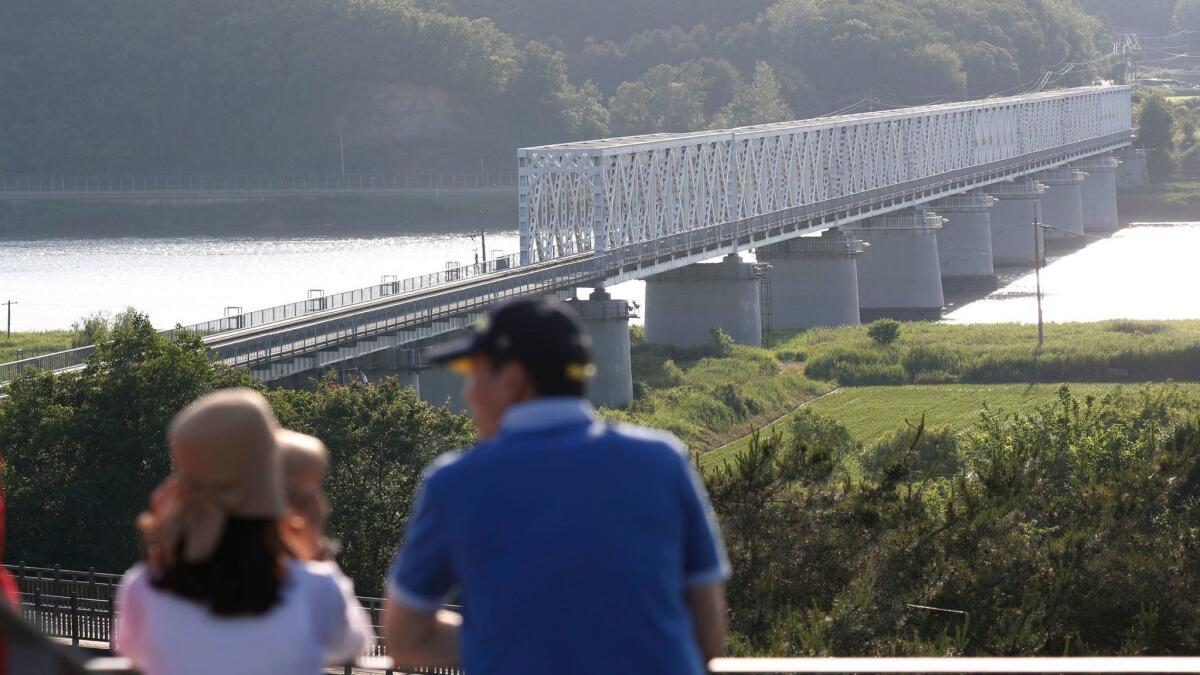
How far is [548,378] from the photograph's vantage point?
4199mm

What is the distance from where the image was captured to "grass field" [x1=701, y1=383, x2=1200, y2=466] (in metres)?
52.8

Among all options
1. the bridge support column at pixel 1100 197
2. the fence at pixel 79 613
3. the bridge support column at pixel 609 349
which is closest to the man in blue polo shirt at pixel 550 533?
the fence at pixel 79 613

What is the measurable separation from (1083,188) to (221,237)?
66.4 m

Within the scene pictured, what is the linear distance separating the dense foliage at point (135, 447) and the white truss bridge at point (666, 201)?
9412 mm

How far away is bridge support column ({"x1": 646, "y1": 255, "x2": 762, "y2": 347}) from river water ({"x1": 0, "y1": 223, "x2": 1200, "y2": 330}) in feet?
43.2

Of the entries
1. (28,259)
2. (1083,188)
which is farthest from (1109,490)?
(1083,188)

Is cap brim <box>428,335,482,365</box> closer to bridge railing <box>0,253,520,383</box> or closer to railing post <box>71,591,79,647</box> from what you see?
railing post <box>71,591,79,647</box>

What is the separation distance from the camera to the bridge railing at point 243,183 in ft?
422

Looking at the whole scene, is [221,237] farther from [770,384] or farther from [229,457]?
[229,457]

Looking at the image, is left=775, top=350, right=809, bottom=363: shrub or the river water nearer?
left=775, top=350, right=809, bottom=363: shrub

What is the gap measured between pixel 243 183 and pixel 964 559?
118 m

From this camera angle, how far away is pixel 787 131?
92.6 meters

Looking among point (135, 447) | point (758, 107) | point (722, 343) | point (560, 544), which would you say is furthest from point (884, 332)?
point (758, 107)

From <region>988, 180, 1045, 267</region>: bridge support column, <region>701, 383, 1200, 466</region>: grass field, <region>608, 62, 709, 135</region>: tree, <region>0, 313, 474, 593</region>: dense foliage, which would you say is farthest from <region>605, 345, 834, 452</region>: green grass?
<region>608, 62, 709, 135</region>: tree
